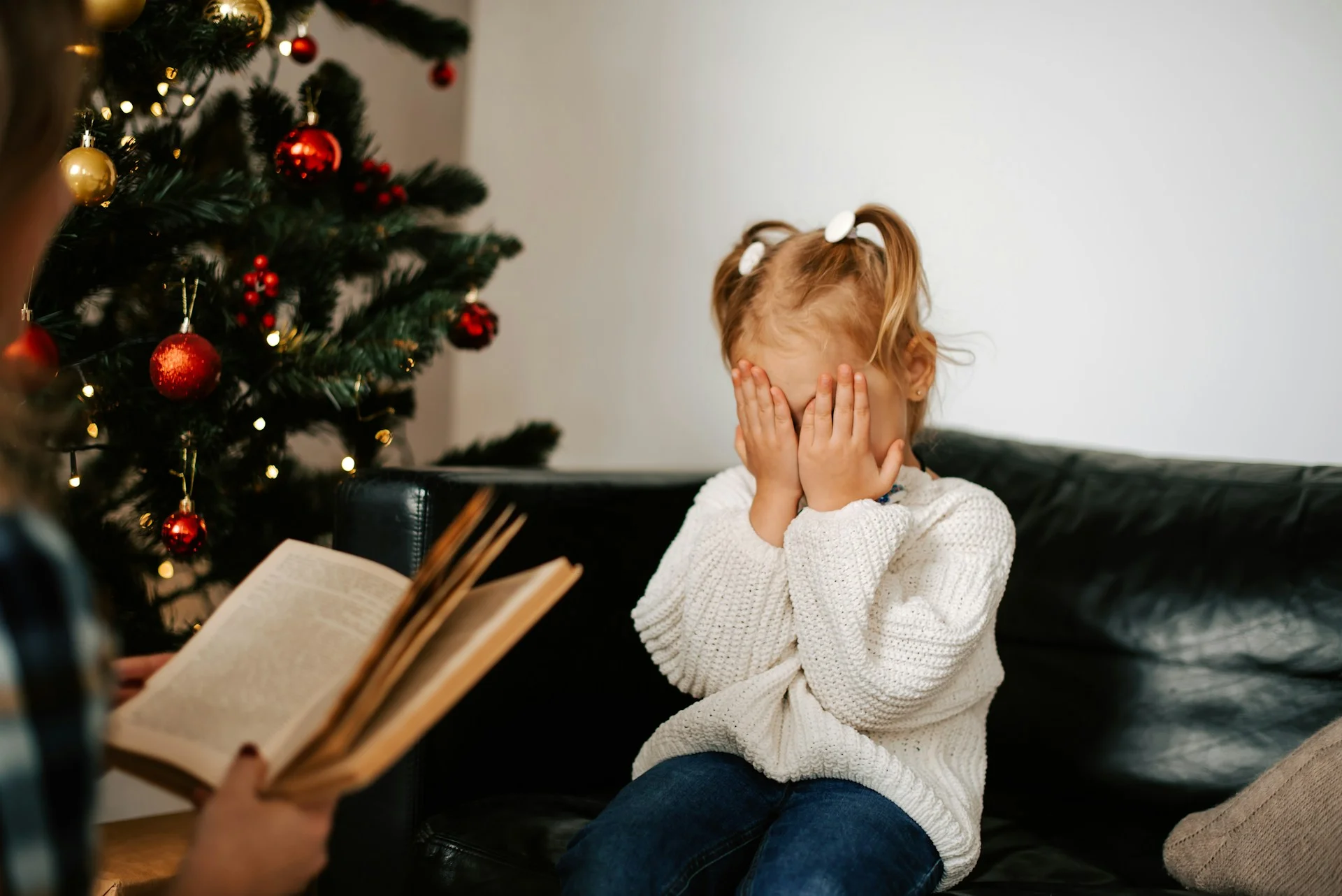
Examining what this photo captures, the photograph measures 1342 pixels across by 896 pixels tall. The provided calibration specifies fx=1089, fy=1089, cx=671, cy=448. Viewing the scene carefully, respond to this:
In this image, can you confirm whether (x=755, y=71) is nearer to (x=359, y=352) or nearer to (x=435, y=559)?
(x=359, y=352)

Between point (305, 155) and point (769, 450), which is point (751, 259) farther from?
point (305, 155)

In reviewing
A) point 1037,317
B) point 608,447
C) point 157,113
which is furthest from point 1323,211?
point 157,113

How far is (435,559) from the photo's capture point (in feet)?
1.86

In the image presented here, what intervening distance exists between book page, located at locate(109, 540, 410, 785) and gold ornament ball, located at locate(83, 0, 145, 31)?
0.58m

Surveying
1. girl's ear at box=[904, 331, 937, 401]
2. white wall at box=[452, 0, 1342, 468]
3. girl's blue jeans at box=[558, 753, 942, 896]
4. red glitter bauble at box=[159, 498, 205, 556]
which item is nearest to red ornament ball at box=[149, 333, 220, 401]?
red glitter bauble at box=[159, 498, 205, 556]

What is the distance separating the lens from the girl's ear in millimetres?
1093

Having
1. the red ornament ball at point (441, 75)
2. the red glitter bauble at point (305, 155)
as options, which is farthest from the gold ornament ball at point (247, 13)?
the red ornament ball at point (441, 75)

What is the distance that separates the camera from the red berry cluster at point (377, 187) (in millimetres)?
1461

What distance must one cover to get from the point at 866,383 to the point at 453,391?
143 cm

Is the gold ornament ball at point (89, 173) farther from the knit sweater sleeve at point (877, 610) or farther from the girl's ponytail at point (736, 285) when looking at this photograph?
the knit sweater sleeve at point (877, 610)

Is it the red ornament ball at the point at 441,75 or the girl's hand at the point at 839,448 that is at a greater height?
the red ornament ball at the point at 441,75

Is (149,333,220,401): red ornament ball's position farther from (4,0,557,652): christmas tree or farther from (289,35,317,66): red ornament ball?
(289,35,317,66): red ornament ball

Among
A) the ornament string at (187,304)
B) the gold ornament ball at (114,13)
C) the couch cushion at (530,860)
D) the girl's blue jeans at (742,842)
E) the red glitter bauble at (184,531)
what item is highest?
the gold ornament ball at (114,13)

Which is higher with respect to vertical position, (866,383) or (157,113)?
(157,113)
